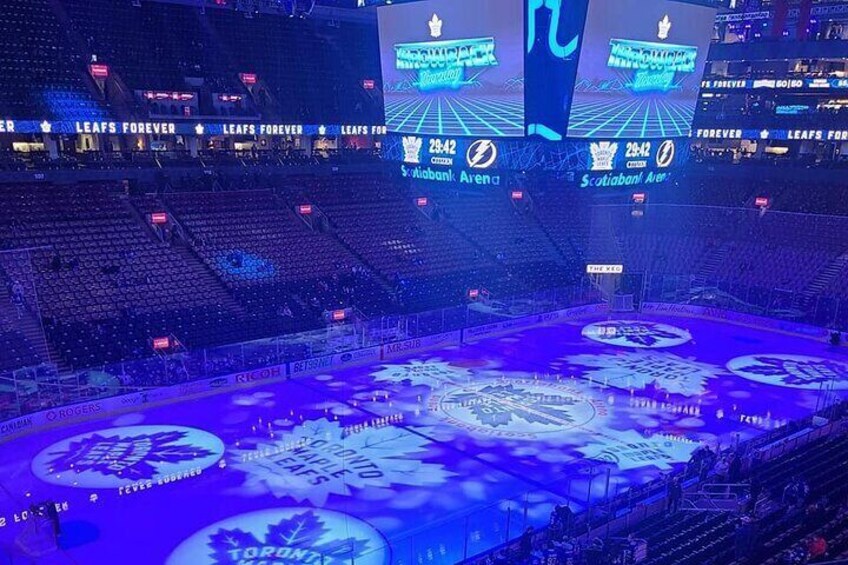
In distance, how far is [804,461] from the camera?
17.9 metres

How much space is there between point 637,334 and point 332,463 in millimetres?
18610

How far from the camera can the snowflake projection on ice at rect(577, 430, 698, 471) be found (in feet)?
65.2

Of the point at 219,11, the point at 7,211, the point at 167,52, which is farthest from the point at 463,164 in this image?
the point at 219,11

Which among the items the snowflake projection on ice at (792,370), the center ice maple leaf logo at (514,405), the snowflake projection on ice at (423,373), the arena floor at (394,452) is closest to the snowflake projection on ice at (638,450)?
the arena floor at (394,452)

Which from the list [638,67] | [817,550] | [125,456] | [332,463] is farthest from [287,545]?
[638,67]

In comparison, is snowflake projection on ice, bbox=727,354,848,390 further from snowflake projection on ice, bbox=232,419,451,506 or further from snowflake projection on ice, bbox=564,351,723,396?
snowflake projection on ice, bbox=232,419,451,506

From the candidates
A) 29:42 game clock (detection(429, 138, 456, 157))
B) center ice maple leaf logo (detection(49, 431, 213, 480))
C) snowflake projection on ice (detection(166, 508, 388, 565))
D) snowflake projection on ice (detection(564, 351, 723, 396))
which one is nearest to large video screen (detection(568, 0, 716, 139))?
29:42 game clock (detection(429, 138, 456, 157))

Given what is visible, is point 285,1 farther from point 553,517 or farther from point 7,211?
point 553,517

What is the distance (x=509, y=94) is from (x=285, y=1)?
27.6 m

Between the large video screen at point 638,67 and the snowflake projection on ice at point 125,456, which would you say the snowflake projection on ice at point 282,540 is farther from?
the large video screen at point 638,67

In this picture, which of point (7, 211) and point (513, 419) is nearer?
point (513, 419)

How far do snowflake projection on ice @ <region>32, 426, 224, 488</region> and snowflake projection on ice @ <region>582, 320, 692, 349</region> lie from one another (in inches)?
722

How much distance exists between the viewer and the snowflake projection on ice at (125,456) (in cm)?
Answer: 1888

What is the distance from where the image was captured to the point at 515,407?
24.2 meters
